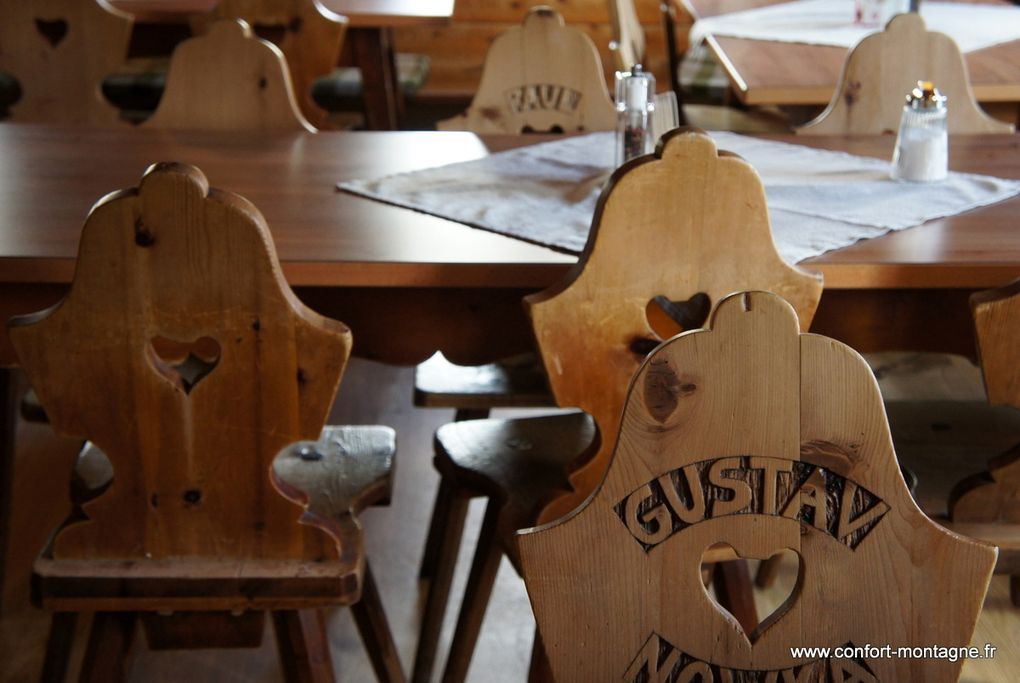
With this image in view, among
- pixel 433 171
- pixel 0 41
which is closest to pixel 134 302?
pixel 433 171

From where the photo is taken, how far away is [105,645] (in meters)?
1.35

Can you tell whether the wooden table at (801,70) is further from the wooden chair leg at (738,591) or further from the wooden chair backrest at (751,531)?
the wooden chair backrest at (751,531)

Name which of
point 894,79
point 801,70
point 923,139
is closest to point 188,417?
point 923,139

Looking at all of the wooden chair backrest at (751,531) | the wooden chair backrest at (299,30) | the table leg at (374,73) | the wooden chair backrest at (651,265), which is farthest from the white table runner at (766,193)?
the table leg at (374,73)

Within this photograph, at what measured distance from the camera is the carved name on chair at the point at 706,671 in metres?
0.89

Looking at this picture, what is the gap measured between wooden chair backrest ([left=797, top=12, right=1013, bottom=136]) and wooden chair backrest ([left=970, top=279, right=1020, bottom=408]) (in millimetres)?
1021

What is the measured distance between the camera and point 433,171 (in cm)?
174

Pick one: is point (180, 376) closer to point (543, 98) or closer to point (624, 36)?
point (543, 98)

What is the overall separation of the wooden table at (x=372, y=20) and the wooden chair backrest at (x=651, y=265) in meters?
2.26

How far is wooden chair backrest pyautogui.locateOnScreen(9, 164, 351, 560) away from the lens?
1.06 m

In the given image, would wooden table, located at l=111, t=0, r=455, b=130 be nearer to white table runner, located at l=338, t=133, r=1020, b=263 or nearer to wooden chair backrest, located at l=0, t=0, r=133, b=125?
wooden chair backrest, located at l=0, t=0, r=133, b=125

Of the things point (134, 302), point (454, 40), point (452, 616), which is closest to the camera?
point (134, 302)

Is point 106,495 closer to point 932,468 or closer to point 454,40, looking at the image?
point 932,468

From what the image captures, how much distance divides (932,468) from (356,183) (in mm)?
A: 822
